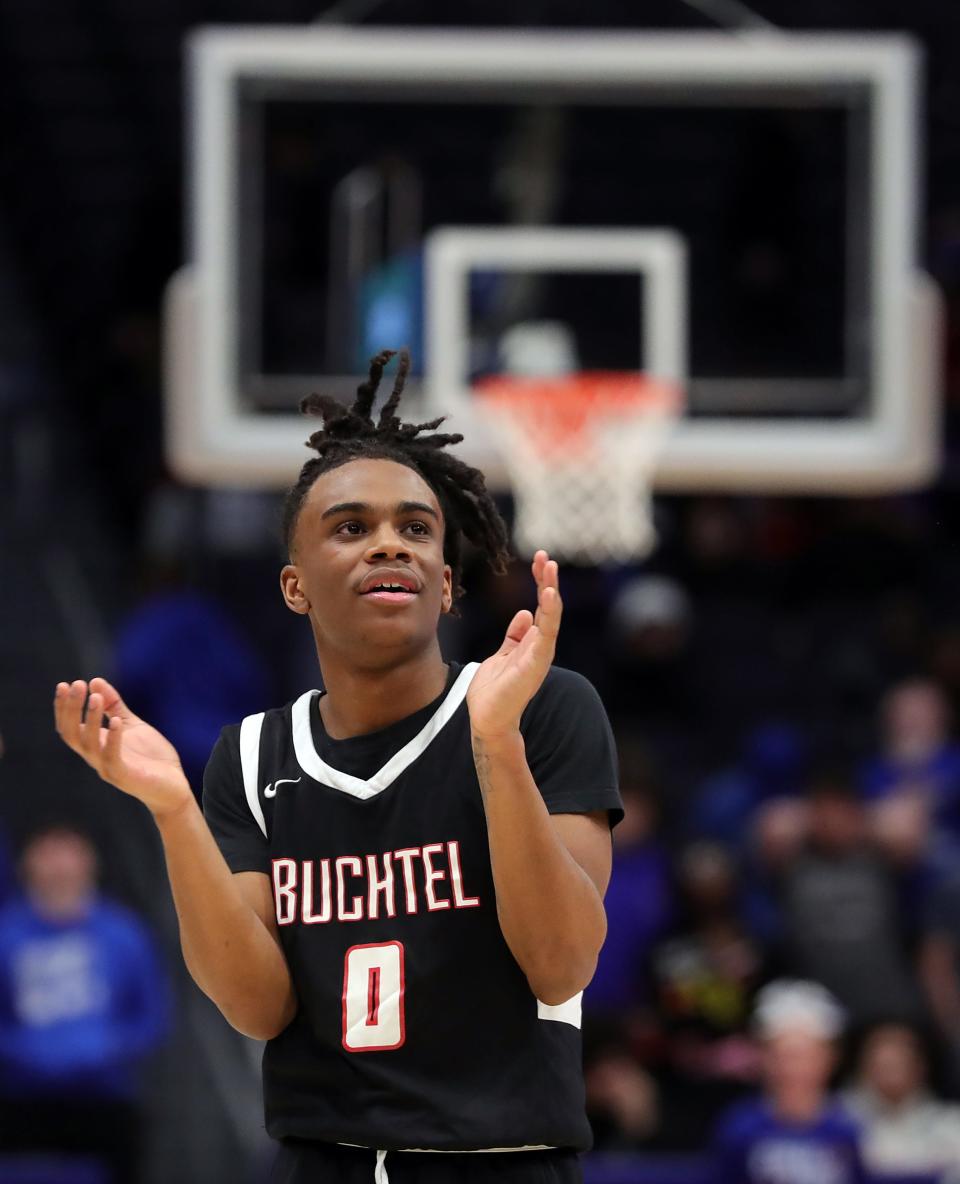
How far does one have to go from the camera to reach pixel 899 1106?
24.2 feet

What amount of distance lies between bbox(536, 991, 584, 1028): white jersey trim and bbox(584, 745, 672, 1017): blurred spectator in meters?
4.98

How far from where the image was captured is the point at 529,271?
746cm

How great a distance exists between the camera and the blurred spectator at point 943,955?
26.3 ft

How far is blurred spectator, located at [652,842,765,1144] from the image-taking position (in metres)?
7.64

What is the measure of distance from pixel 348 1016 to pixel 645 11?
398 inches

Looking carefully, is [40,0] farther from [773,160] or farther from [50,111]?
[773,160]

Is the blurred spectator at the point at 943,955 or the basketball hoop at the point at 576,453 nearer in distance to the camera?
the basketball hoop at the point at 576,453

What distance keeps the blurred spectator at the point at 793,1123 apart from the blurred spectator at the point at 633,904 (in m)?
0.81

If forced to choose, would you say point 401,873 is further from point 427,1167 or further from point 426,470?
point 426,470

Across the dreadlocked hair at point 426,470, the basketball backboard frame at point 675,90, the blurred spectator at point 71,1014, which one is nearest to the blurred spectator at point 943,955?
the basketball backboard frame at point 675,90

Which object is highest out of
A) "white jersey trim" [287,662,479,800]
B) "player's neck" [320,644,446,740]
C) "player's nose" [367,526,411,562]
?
"player's nose" [367,526,411,562]

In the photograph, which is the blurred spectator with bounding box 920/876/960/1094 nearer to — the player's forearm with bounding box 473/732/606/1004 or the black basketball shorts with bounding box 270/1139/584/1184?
the black basketball shorts with bounding box 270/1139/584/1184

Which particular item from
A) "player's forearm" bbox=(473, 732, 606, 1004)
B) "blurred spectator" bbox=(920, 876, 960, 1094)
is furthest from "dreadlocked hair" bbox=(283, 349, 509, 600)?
"blurred spectator" bbox=(920, 876, 960, 1094)

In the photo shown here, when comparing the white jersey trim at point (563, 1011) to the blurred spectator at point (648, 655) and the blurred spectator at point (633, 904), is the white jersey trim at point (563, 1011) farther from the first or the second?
the blurred spectator at point (648, 655)
